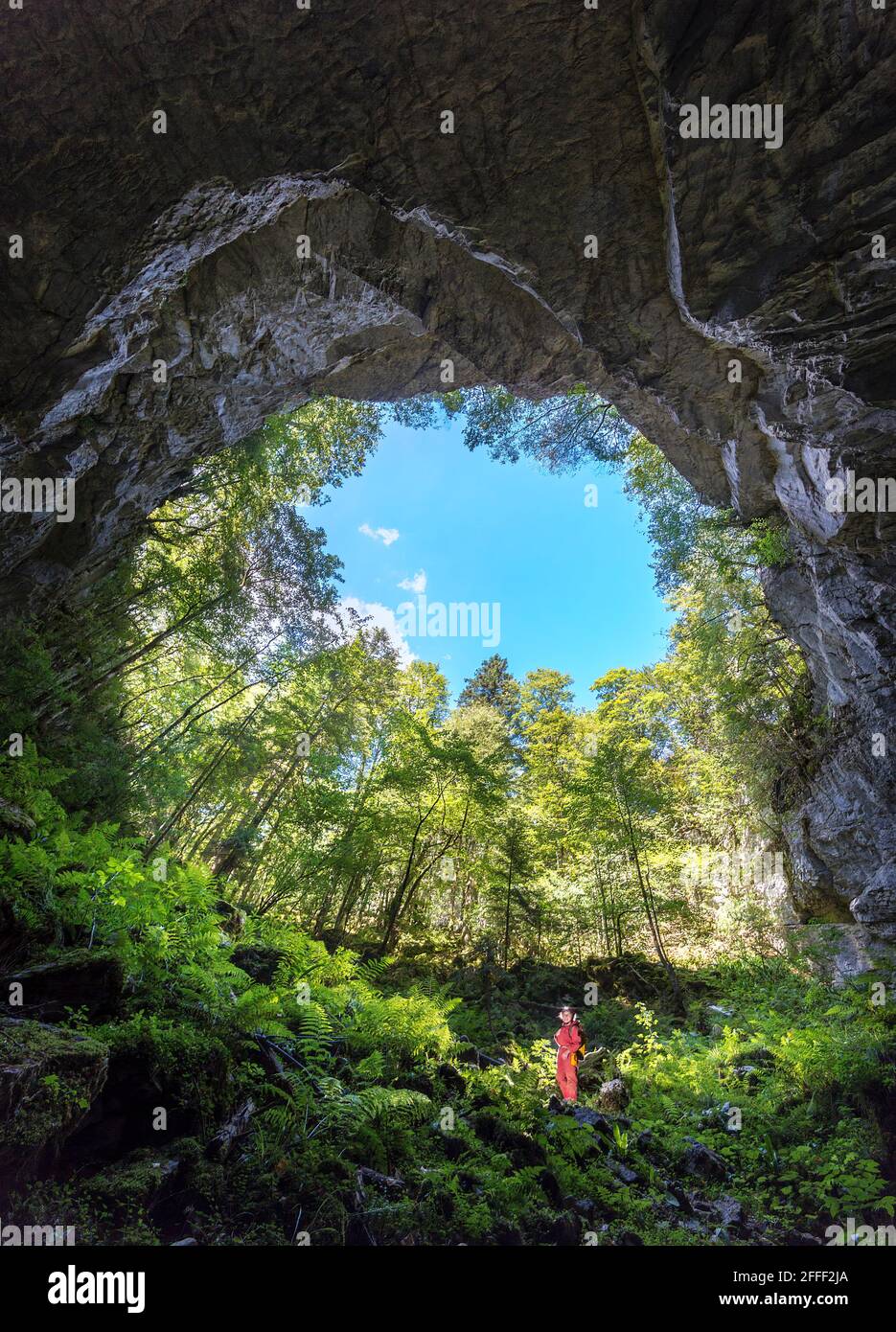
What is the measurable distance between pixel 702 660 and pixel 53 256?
12.3 metres

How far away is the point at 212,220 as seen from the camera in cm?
550

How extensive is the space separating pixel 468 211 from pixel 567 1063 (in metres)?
9.80

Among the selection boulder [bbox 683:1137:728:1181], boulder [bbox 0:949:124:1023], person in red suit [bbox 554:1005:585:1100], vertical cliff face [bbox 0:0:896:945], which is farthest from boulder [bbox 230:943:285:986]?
vertical cliff face [bbox 0:0:896:945]

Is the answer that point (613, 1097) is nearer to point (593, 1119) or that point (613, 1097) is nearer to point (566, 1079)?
point (566, 1079)

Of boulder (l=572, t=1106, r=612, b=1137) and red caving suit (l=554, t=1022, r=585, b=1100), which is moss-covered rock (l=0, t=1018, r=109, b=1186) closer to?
boulder (l=572, t=1106, r=612, b=1137)

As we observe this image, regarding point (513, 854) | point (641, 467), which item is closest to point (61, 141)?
point (641, 467)

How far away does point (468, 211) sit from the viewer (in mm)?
5215

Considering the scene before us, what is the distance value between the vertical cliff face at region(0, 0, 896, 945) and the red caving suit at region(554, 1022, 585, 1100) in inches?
177

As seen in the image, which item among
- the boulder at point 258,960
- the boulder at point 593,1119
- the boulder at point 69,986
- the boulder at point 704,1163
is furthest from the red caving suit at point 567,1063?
the boulder at point 69,986

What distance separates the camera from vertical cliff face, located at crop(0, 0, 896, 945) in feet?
13.7

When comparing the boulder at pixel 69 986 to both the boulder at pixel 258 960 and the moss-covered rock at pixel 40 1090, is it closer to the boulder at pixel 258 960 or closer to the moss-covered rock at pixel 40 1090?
the moss-covered rock at pixel 40 1090

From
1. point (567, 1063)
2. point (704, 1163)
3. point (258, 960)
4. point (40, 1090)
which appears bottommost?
point (567, 1063)

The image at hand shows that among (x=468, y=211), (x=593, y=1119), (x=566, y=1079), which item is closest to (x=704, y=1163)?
(x=593, y=1119)

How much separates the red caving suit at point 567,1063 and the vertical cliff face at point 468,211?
4.51 m
